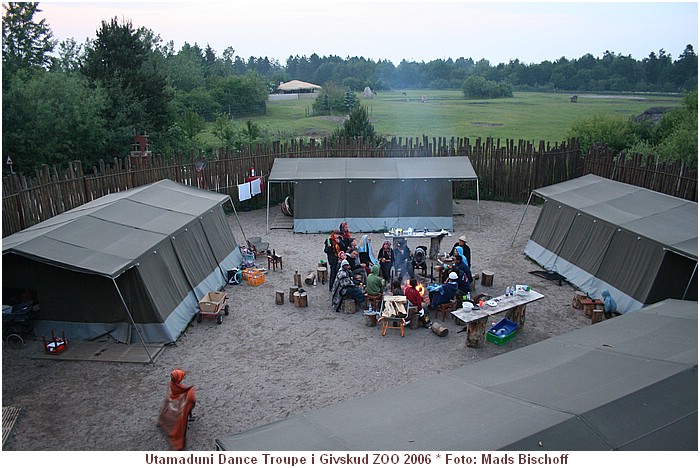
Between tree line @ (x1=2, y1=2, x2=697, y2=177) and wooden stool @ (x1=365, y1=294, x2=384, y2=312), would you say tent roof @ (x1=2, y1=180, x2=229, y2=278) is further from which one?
tree line @ (x1=2, y1=2, x2=697, y2=177)

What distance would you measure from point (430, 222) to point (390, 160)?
100 inches

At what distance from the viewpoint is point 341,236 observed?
1280 cm

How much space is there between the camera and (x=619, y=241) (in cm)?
1121

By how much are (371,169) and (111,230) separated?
8.70 meters

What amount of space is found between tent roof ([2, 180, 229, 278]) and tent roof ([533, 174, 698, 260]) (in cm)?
838

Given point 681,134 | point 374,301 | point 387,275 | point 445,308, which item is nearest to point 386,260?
point 387,275

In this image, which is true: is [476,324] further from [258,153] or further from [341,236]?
[258,153]

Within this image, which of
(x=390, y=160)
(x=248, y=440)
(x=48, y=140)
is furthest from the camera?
(x=48, y=140)

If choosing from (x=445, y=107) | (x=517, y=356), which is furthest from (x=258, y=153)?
(x=445, y=107)

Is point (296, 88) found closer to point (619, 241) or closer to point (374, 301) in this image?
point (374, 301)

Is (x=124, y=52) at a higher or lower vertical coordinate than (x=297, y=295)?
higher

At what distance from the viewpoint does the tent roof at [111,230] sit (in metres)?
9.14

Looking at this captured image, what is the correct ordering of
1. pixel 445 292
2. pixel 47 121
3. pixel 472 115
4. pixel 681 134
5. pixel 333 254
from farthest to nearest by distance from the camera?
pixel 472 115
pixel 681 134
pixel 47 121
pixel 333 254
pixel 445 292

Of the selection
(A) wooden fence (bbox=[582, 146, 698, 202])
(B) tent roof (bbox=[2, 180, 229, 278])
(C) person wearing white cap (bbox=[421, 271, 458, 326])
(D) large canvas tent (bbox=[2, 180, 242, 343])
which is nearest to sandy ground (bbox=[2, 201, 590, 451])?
(C) person wearing white cap (bbox=[421, 271, 458, 326])
